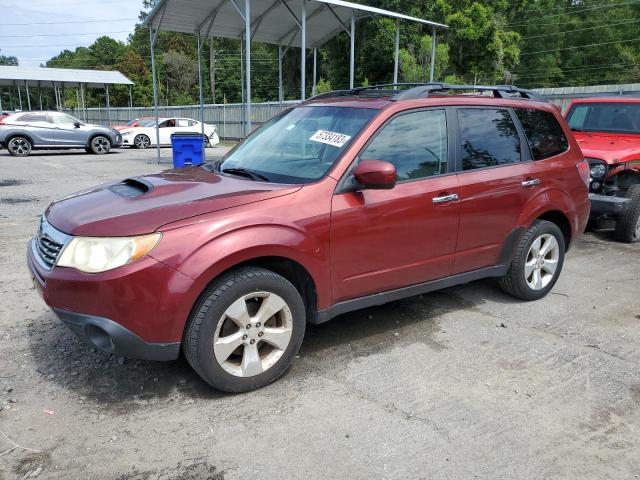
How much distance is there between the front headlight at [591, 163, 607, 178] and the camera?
23.0 ft

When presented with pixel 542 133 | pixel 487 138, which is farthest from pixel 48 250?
pixel 542 133

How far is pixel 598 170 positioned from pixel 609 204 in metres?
0.54

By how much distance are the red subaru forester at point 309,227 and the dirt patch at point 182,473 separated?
1.86 feet

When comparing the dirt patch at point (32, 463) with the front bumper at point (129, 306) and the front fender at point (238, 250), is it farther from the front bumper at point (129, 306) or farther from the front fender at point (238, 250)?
the front fender at point (238, 250)

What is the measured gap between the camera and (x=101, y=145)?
63.4 ft

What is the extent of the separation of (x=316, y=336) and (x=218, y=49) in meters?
69.1

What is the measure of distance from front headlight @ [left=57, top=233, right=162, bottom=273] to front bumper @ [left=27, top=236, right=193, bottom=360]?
1.5 inches

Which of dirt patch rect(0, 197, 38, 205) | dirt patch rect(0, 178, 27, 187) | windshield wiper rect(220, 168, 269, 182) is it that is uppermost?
windshield wiper rect(220, 168, 269, 182)

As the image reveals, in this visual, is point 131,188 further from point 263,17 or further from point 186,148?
point 263,17

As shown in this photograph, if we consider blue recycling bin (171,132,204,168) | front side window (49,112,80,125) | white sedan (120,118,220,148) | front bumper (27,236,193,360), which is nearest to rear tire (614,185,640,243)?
front bumper (27,236,193,360)

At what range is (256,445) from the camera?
8.89 ft

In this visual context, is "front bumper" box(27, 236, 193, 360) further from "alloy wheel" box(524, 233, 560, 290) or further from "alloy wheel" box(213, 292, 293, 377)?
"alloy wheel" box(524, 233, 560, 290)

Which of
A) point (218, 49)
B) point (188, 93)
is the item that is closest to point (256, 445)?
point (188, 93)

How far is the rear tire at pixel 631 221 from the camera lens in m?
6.97
